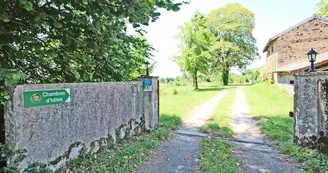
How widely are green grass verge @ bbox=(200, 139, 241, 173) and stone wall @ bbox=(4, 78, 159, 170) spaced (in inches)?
77.9

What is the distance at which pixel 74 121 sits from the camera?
Answer: 3.96m

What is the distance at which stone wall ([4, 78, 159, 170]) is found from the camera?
2.99 meters

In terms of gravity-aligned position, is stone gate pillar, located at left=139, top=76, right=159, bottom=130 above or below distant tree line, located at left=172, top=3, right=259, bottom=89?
below

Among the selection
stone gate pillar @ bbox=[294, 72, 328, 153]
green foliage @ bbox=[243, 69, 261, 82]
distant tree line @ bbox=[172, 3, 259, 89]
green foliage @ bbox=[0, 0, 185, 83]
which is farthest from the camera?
green foliage @ bbox=[243, 69, 261, 82]

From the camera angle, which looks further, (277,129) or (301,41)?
(301,41)

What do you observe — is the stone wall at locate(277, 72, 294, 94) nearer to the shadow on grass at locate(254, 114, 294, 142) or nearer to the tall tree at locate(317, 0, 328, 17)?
the shadow on grass at locate(254, 114, 294, 142)

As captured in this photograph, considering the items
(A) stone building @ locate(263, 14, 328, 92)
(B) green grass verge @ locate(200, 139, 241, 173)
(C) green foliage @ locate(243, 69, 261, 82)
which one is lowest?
(B) green grass verge @ locate(200, 139, 241, 173)

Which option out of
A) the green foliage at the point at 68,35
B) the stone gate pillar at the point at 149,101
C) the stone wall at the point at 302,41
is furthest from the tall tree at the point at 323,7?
the green foliage at the point at 68,35

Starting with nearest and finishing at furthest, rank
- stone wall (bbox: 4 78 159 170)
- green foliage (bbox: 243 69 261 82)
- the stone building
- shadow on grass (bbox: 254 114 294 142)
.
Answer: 1. stone wall (bbox: 4 78 159 170)
2. shadow on grass (bbox: 254 114 294 142)
3. the stone building
4. green foliage (bbox: 243 69 261 82)

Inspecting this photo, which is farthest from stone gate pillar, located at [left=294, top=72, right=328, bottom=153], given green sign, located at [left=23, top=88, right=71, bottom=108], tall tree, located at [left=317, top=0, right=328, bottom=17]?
tall tree, located at [left=317, top=0, right=328, bottom=17]

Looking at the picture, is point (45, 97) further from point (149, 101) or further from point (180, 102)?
point (180, 102)

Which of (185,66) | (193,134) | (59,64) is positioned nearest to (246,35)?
(185,66)

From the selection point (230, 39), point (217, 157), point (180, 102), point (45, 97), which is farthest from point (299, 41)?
point (45, 97)

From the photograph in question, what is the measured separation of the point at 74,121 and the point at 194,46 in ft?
67.2
